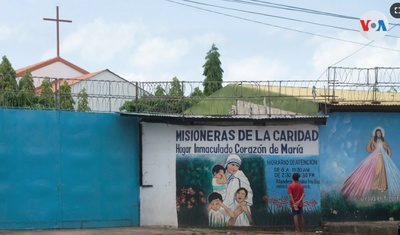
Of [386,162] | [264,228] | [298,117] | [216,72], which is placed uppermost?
[216,72]

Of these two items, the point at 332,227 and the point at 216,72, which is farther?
the point at 216,72

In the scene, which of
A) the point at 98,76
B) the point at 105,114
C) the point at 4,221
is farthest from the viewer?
the point at 98,76

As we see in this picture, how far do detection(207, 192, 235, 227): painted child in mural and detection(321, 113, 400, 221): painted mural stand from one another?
2.18m

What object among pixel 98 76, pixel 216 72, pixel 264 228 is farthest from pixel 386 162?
pixel 98 76

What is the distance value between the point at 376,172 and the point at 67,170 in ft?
22.8

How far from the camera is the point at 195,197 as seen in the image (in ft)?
47.5

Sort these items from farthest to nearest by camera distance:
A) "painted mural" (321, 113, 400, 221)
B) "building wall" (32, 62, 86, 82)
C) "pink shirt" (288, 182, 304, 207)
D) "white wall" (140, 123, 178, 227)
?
"building wall" (32, 62, 86, 82)
"painted mural" (321, 113, 400, 221)
"white wall" (140, 123, 178, 227)
"pink shirt" (288, 182, 304, 207)

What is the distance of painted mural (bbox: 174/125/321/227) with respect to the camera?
47.5 feet

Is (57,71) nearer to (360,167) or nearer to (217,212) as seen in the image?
(217,212)

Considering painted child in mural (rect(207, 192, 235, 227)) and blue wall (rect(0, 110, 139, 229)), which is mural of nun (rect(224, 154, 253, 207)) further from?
blue wall (rect(0, 110, 139, 229))

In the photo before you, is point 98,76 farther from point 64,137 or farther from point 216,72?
point 64,137

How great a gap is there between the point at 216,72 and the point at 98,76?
7736mm

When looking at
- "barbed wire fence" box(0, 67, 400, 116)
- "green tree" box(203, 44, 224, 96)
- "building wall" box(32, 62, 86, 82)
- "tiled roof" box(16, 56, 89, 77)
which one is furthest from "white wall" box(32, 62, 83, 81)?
"barbed wire fence" box(0, 67, 400, 116)

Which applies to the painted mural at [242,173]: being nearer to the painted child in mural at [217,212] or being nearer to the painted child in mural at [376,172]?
the painted child in mural at [217,212]
